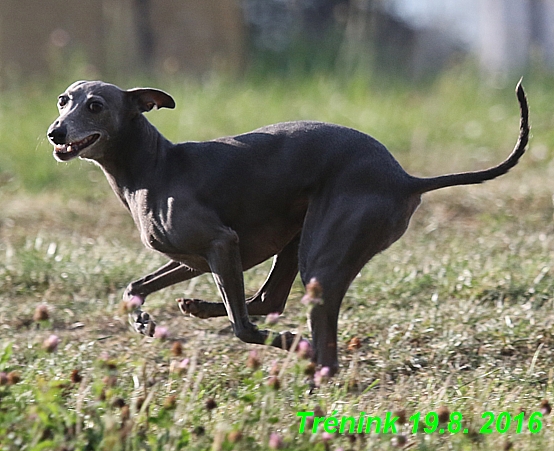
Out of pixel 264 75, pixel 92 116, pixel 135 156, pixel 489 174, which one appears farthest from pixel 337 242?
pixel 264 75

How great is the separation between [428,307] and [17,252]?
246cm

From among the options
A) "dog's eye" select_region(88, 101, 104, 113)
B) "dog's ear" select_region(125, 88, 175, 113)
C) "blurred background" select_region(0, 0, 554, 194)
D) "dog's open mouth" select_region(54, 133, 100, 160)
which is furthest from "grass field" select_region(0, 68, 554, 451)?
"dog's ear" select_region(125, 88, 175, 113)

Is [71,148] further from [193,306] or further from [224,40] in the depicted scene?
[224,40]

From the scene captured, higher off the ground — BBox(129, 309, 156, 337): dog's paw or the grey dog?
the grey dog

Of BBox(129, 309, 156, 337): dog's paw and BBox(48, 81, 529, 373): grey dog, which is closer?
BBox(48, 81, 529, 373): grey dog

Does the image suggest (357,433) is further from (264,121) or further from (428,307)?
(264,121)

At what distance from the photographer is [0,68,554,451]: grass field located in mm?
3086

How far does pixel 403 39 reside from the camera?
1427 centimetres

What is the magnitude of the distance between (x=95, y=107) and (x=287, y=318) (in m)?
1.62

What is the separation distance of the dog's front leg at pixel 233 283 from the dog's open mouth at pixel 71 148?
2.15 ft

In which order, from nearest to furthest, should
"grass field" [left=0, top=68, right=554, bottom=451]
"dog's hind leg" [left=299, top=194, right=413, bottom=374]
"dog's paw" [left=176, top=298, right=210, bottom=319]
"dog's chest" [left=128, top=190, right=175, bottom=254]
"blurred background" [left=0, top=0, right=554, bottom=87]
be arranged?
"grass field" [left=0, top=68, right=554, bottom=451], "dog's hind leg" [left=299, top=194, right=413, bottom=374], "dog's chest" [left=128, top=190, right=175, bottom=254], "dog's paw" [left=176, top=298, right=210, bottom=319], "blurred background" [left=0, top=0, right=554, bottom=87]

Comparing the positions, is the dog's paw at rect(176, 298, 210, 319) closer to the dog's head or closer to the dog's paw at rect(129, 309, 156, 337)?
the dog's paw at rect(129, 309, 156, 337)

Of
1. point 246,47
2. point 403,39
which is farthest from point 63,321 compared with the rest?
point 403,39

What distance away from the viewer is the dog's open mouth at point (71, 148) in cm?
400
